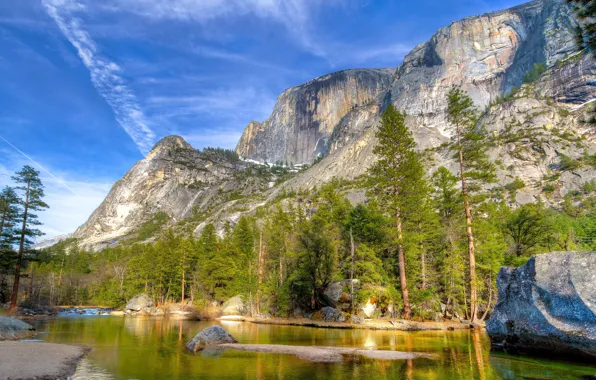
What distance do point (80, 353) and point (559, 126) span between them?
176 m

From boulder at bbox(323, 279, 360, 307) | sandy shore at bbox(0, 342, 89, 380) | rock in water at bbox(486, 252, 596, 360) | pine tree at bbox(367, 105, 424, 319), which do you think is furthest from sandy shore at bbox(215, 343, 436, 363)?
boulder at bbox(323, 279, 360, 307)

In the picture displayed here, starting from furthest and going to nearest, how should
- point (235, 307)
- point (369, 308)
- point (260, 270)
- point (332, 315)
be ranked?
point (235, 307)
point (260, 270)
point (332, 315)
point (369, 308)

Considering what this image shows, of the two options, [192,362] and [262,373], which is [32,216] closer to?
[192,362]

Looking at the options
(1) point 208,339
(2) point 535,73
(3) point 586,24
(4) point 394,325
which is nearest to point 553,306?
(3) point 586,24

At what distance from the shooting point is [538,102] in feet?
495

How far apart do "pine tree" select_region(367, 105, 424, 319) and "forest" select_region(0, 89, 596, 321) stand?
101 mm

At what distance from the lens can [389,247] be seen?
1276 inches

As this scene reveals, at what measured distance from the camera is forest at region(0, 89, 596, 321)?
3083 cm

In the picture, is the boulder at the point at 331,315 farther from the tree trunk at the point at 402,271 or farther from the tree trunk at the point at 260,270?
the tree trunk at the point at 260,270

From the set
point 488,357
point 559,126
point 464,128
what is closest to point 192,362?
point 488,357

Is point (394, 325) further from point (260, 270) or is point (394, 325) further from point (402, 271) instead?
point (260, 270)

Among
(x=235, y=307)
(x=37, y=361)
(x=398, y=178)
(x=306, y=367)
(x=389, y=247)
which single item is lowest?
(x=235, y=307)

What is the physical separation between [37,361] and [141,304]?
5067cm

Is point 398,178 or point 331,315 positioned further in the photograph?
point 331,315
